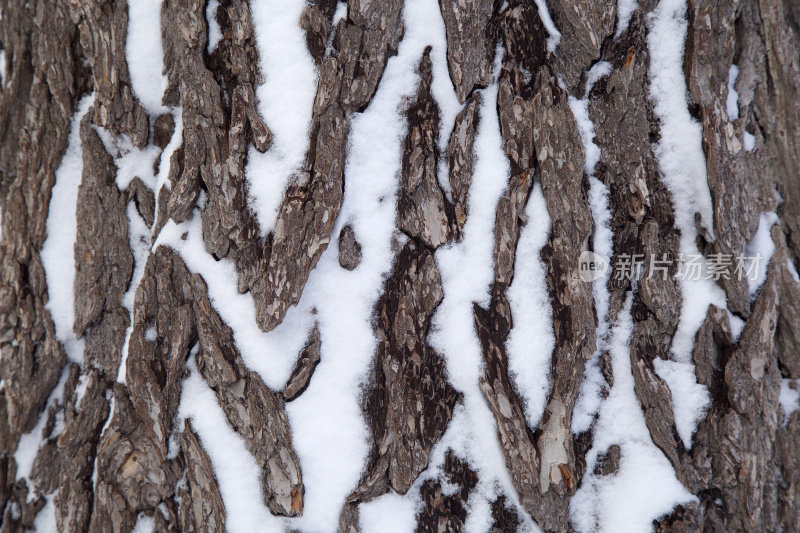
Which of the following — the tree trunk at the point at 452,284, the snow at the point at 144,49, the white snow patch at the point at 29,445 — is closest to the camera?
the tree trunk at the point at 452,284

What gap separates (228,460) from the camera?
1.18 meters

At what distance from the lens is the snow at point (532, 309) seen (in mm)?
1180

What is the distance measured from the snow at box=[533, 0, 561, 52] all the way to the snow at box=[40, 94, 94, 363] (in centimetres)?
128

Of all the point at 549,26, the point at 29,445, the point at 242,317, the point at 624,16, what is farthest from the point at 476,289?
the point at 29,445

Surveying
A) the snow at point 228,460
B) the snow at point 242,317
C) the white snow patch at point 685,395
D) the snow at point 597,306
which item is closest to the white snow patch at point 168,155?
the snow at point 242,317

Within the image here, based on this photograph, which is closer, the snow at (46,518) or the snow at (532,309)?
the snow at (532,309)

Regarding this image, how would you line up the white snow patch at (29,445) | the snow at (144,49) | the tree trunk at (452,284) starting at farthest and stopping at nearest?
the white snow patch at (29,445), the snow at (144,49), the tree trunk at (452,284)

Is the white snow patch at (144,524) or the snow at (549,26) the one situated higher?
the snow at (549,26)

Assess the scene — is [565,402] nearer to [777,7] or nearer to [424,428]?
[424,428]

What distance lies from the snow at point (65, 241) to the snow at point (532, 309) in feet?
4.09

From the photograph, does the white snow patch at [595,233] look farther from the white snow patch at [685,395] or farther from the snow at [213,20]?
the snow at [213,20]

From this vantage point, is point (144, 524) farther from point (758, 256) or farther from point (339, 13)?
point (758, 256)

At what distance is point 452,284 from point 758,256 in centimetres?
84

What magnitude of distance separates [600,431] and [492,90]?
3.03 ft
